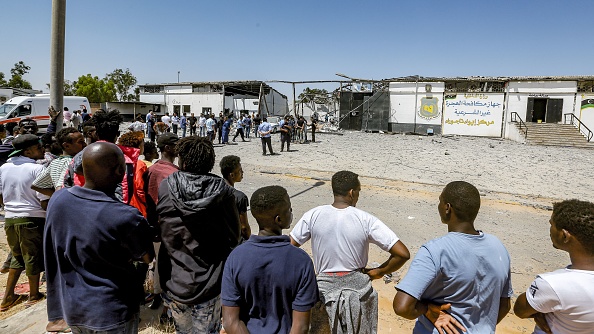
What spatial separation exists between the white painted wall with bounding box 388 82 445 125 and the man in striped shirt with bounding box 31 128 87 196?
2654cm

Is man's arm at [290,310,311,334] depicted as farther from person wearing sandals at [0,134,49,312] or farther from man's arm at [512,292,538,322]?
person wearing sandals at [0,134,49,312]

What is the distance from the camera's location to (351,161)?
14.0 meters

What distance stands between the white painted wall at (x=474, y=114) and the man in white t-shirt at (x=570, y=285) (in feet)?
88.9

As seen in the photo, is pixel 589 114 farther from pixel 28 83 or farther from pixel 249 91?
pixel 28 83

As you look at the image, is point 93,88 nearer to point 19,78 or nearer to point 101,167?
point 19,78

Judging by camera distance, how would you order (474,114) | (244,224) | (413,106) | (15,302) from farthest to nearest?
(413,106) → (474,114) → (15,302) → (244,224)

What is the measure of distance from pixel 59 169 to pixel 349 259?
2906 mm

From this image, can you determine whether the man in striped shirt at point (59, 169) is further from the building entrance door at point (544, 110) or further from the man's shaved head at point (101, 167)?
the building entrance door at point (544, 110)

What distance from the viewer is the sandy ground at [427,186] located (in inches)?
198

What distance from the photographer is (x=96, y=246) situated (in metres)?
1.93

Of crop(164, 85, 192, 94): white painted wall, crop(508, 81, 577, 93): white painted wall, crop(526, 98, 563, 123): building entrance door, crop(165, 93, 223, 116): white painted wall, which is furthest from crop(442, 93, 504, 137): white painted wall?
crop(164, 85, 192, 94): white painted wall

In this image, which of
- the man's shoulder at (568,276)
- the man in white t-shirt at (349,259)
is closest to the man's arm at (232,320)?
the man in white t-shirt at (349,259)

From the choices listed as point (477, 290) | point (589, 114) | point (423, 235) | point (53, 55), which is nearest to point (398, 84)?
point (589, 114)

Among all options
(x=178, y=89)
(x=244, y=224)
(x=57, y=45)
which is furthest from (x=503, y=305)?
(x=178, y=89)
